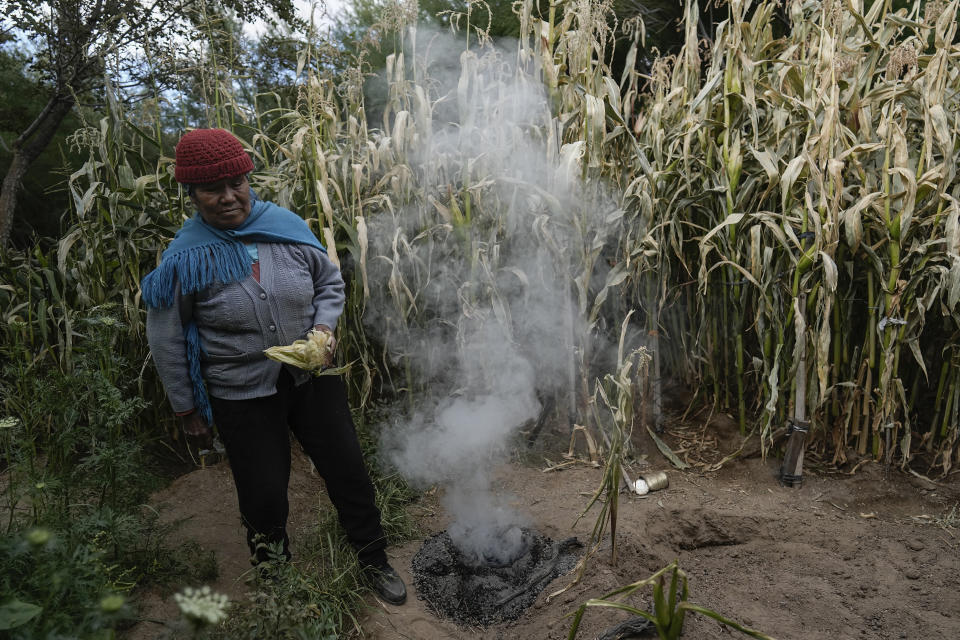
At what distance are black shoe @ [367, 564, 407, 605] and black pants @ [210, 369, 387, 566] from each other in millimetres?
40

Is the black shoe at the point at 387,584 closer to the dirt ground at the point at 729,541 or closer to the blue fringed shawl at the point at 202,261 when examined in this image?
the dirt ground at the point at 729,541

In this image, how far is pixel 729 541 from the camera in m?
2.40

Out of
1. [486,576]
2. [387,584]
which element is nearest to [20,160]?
[387,584]

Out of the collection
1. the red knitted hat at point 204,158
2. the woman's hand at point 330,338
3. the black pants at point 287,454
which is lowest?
the black pants at point 287,454

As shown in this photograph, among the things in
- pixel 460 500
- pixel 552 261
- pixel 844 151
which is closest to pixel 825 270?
pixel 844 151

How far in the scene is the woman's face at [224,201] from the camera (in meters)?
1.83

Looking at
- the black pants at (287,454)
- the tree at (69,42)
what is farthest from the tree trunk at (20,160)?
the black pants at (287,454)

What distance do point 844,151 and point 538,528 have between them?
203 centimetres

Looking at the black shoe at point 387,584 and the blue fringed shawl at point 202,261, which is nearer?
the blue fringed shawl at point 202,261

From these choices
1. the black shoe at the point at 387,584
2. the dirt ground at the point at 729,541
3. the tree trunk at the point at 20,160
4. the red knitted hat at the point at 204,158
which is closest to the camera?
the red knitted hat at the point at 204,158

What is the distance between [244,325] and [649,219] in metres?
1.79

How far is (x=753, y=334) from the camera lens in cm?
303

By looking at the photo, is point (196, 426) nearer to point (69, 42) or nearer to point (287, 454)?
point (287, 454)

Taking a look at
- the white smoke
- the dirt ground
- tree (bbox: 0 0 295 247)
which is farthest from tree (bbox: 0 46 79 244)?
the white smoke
